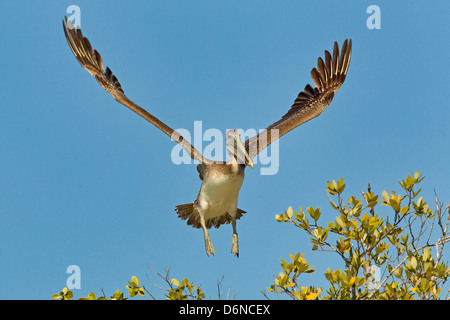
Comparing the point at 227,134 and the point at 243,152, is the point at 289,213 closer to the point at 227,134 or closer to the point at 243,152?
the point at 243,152

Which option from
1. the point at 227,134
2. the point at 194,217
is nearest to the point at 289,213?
the point at 227,134

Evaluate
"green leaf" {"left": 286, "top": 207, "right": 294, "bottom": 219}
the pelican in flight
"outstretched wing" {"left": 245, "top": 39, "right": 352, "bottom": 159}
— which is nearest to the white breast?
the pelican in flight

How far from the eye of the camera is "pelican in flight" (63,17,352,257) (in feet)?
27.1

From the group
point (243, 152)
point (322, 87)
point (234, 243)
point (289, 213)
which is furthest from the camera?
point (322, 87)

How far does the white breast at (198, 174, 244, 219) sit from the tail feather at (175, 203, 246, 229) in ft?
1.36

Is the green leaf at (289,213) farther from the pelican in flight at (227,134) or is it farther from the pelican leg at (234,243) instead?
the pelican leg at (234,243)

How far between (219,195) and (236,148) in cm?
74

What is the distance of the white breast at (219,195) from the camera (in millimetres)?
8219

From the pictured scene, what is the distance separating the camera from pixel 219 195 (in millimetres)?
8336

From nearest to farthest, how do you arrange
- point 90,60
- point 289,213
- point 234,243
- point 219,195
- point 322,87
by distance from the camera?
point 289,213 → point 219,195 → point 234,243 → point 90,60 → point 322,87

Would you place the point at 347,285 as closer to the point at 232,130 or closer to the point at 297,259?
the point at 297,259
